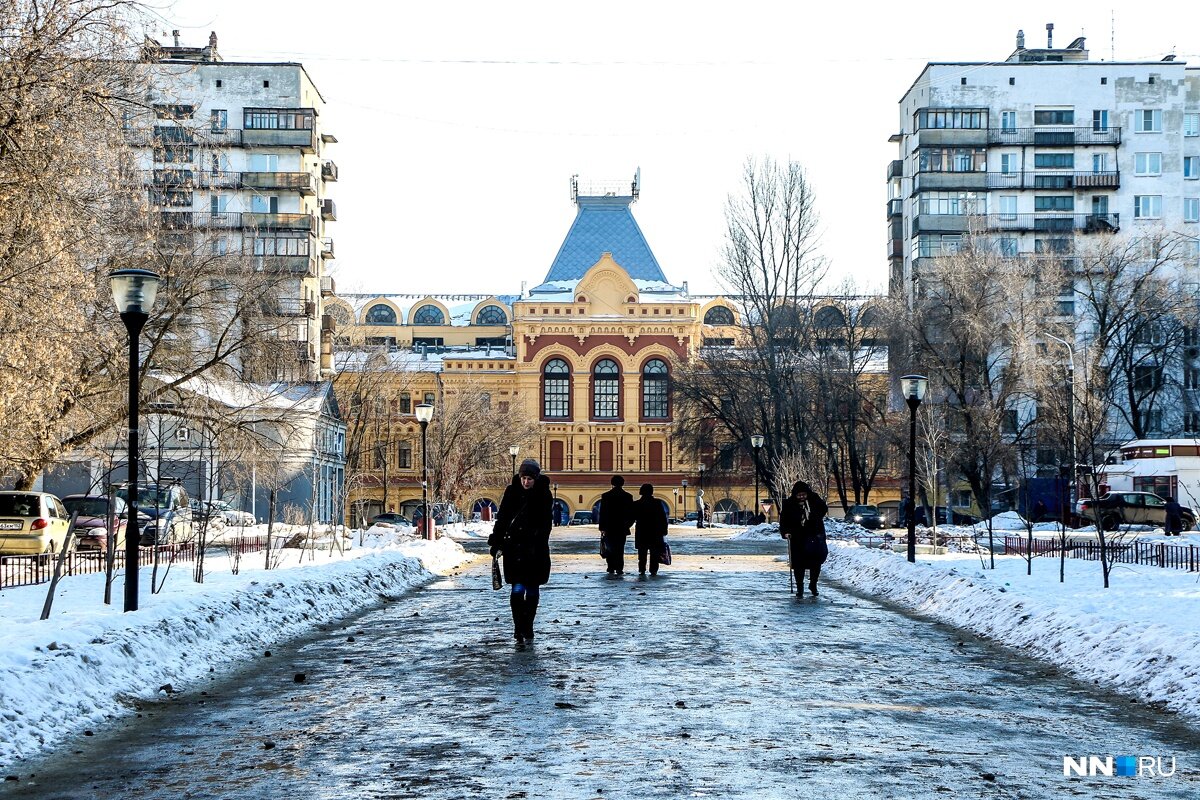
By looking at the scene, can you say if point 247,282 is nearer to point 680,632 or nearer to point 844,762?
point 680,632

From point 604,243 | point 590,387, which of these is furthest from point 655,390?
point 604,243

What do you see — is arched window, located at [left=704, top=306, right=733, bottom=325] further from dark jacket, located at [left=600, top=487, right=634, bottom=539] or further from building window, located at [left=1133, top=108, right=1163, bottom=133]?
dark jacket, located at [left=600, top=487, right=634, bottom=539]

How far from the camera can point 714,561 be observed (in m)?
35.2

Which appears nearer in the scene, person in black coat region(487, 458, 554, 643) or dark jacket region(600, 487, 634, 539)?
person in black coat region(487, 458, 554, 643)

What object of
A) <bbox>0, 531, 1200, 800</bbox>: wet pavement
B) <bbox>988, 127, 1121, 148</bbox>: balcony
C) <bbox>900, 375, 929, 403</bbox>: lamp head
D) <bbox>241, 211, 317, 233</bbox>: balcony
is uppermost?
<bbox>988, 127, 1121, 148</bbox>: balcony

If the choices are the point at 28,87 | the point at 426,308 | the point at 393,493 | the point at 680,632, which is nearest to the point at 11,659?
the point at 680,632

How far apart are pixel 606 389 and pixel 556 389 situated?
3.27 m

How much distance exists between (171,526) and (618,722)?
888 inches

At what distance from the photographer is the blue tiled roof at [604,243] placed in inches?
3976

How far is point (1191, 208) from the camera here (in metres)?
87.6

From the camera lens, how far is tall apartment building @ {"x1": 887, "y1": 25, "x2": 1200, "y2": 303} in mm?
86125

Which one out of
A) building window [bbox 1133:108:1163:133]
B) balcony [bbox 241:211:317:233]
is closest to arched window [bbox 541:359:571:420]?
balcony [bbox 241:211:317:233]

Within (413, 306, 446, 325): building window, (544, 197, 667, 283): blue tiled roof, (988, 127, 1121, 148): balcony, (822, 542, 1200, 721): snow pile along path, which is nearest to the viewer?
(822, 542, 1200, 721): snow pile along path

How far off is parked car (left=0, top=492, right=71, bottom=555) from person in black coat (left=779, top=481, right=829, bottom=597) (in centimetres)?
1471
